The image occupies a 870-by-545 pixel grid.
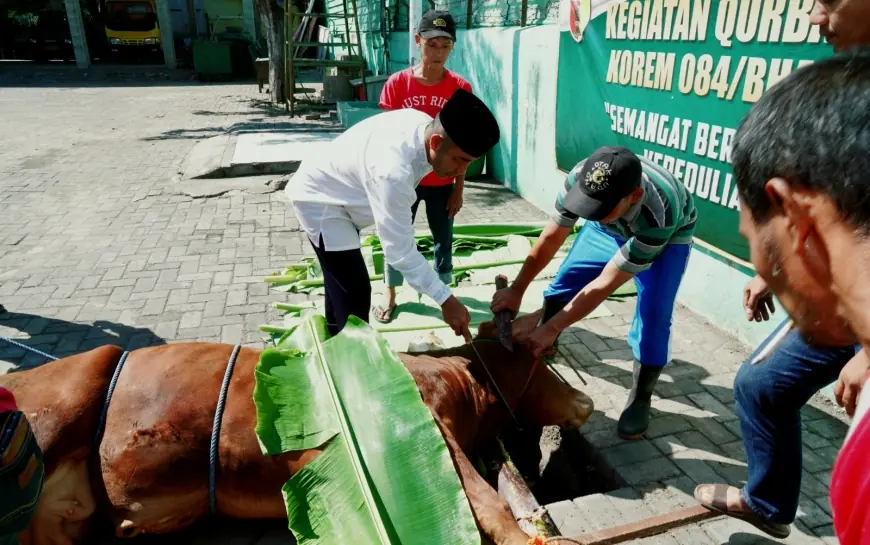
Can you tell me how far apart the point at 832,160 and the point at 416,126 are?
2.18 meters

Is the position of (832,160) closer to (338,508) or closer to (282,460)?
(338,508)

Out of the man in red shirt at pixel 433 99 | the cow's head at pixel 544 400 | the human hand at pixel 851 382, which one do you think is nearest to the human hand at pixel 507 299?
the cow's head at pixel 544 400

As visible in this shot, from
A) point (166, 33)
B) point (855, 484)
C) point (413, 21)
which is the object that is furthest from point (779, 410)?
point (166, 33)

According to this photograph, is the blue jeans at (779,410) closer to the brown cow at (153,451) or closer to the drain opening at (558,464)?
the drain opening at (558,464)

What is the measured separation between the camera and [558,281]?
356cm

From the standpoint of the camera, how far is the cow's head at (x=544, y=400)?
3.01 m

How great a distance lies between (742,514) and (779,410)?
584 millimetres

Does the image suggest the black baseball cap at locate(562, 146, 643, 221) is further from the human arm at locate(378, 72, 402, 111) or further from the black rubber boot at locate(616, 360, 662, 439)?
the human arm at locate(378, 72, 402, 111)

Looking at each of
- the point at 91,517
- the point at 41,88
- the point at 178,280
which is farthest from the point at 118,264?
the point at 41,88

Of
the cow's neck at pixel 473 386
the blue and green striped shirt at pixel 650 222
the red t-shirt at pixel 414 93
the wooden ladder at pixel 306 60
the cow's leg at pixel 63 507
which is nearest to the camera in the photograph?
the cow's leg at pixel 63 507

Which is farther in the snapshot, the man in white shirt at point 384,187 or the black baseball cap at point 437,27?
the black baseball cap at point 437,27

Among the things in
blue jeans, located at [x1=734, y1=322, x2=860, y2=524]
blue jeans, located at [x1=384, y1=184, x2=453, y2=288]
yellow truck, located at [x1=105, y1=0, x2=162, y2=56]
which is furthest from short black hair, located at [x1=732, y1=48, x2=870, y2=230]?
yellow truck, located at [x1=105, y1=0, x2=162, y2=56]

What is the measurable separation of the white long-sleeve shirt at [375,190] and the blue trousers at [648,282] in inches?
37.8

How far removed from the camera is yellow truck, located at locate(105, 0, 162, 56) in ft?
84.3
